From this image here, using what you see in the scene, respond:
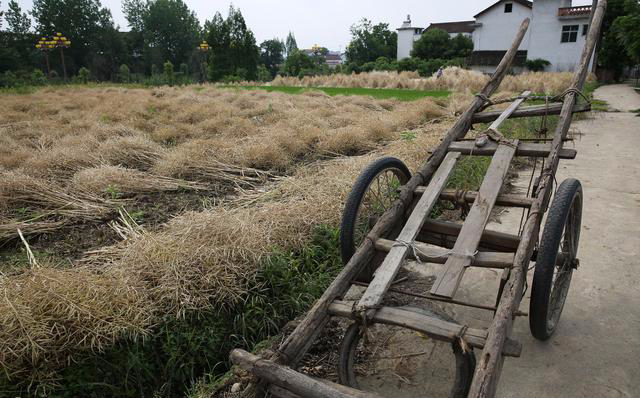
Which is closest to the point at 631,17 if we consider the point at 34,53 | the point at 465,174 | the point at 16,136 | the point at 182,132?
the point at 465,174

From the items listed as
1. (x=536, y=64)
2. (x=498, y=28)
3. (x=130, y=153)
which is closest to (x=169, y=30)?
(x=498, y=28)

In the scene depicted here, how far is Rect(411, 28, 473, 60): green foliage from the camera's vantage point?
38.1 meters

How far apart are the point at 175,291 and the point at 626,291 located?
292 cm

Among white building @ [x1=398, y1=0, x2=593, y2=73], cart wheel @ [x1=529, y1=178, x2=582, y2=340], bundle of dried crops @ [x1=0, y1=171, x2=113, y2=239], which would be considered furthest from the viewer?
white building @ [x1=398, y1=0, x2=593, y2=73]

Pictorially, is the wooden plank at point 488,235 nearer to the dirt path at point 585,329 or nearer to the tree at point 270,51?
the dirt path at point 585,329

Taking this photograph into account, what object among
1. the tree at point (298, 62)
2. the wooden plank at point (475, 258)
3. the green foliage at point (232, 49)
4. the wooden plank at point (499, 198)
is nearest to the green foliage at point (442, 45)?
the tree at point (298, 62)

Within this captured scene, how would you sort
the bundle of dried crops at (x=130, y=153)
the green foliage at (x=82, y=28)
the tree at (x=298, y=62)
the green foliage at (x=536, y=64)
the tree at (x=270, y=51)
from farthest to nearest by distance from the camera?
the tree at (x=270, y=51) < the green foliage at (x=82, y=28) < the tree at (x=298, y=62) < the green foliage at (x=536, y=64) < the bundle of dried crops at (x=130, y=153)

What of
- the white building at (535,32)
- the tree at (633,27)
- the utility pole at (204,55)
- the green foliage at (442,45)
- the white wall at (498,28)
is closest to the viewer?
the tree at (633,27)

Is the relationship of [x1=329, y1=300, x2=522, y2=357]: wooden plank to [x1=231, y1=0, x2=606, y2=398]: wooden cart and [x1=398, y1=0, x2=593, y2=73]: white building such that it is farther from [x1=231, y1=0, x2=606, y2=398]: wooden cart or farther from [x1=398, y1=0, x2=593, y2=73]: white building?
[x1=398, y1=0, x2=593, y2=73]: white building

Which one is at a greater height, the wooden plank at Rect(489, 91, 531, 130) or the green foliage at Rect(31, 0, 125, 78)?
the green foliage at Rect(31, 0, 125, 78)

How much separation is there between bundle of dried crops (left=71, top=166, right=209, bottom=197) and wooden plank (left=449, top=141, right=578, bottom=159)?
2.85 m

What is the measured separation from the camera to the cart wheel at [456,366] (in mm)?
1555

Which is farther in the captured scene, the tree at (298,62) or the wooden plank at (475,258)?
the tree at (298,62)

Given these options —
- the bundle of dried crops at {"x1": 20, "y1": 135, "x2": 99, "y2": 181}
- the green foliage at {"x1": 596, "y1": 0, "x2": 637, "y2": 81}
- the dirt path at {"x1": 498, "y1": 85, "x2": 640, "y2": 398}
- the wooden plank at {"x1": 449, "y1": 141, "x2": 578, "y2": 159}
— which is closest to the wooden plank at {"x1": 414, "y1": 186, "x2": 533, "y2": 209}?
the wooden plank at {"x1": 449, "y1": 141, "x2": 578, "y2": 159}
